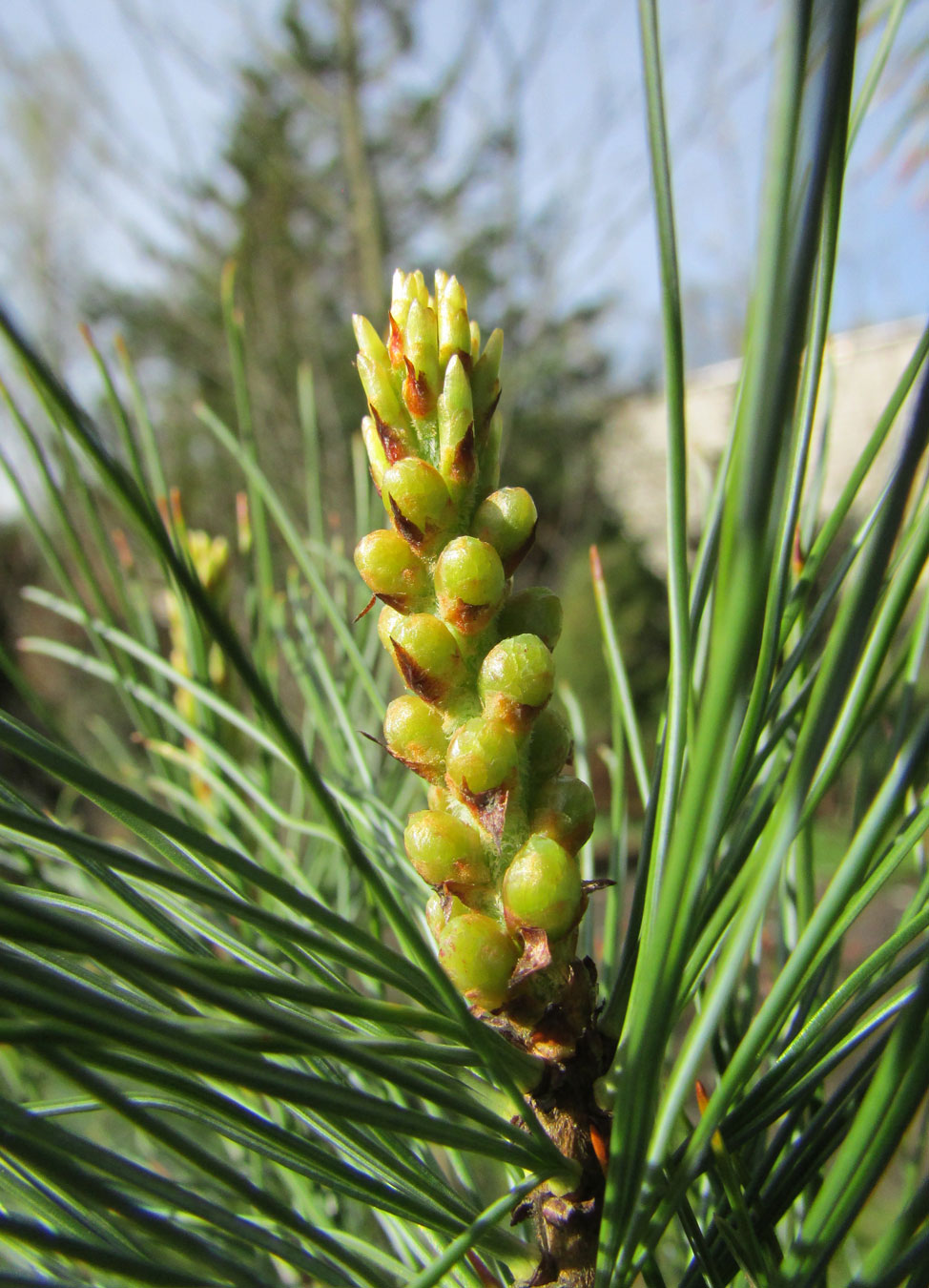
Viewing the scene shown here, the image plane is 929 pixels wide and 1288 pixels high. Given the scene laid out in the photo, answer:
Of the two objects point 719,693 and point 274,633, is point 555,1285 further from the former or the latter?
point 274,633

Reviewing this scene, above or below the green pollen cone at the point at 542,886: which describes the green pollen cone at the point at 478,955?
below

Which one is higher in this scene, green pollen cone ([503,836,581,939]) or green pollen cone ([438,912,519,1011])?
green pollen cone ([503,836,581,939])

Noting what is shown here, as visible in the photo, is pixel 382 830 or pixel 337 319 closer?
pixel 382 830

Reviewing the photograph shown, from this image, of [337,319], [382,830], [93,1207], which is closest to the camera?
[93,1207]

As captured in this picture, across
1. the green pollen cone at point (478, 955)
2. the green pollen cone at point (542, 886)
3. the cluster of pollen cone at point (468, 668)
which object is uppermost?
the cluster of pollen cone at point (468, 668)

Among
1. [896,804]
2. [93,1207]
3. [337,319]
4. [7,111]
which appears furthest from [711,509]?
[7,111]

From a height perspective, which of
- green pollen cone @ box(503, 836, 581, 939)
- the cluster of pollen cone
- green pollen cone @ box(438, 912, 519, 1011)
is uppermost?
the cluster of pollen cone

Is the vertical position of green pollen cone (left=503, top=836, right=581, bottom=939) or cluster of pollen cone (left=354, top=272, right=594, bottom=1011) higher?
cluster of pollen cone (left=354, top=272, right=594, bottom=1011)

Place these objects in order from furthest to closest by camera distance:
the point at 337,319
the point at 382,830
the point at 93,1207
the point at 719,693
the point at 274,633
A: the point at 337,319 → the point at 274,633 → the point at 382,830 → the point at 93,1207 → the point at 719,693

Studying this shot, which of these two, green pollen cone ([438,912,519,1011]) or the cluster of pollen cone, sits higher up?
the cluster of pollen cone
